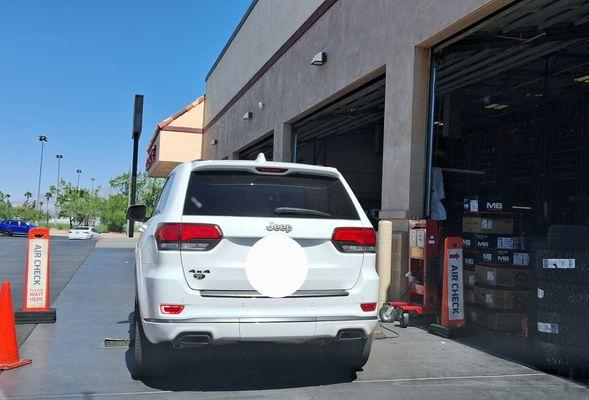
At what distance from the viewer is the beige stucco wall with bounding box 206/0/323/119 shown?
1625 centimetres

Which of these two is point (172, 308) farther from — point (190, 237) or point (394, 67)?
point (394, 67)

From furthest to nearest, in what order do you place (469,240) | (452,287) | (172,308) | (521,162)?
(521,162), (469,240), (452,287), (172,308)

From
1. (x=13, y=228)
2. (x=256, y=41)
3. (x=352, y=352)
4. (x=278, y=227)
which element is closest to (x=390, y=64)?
(x=352, y=352)

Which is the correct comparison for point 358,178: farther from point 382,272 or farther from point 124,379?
point 124,379

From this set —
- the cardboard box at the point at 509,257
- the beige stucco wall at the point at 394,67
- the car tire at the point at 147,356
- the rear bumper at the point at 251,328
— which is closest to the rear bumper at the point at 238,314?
the rear bumper at the point at 251,328

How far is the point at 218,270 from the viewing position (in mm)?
4266

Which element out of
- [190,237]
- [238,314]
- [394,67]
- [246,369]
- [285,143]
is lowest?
[246,369]

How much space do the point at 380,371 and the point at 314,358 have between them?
73 cm

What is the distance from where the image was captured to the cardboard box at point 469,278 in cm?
808

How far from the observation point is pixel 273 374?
17.1ft

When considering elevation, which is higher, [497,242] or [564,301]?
[497,242]

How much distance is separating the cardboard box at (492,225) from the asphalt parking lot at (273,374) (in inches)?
71.7

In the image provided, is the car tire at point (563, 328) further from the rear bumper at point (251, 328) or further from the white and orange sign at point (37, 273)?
the white and orange sign at point (37, 273)

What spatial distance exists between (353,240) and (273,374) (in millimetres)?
1581
